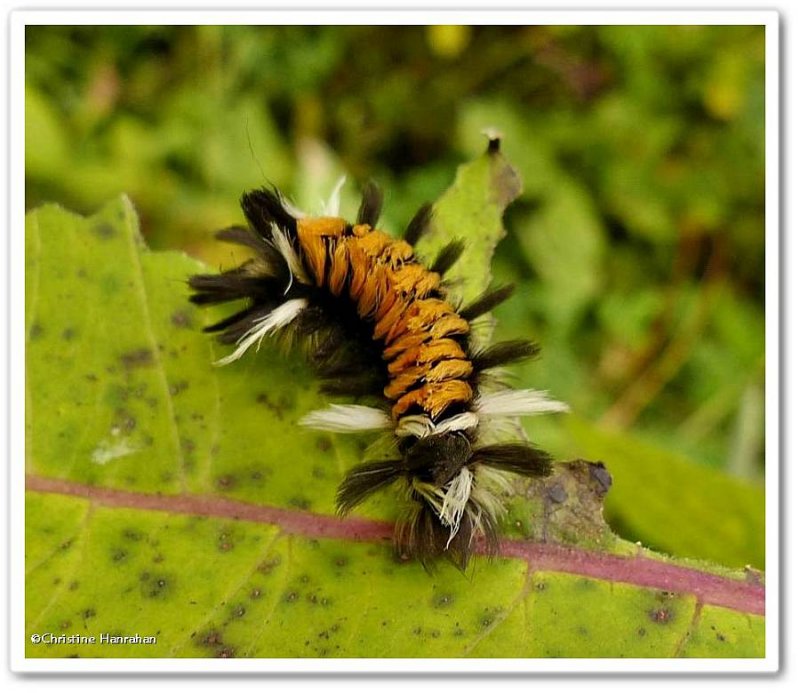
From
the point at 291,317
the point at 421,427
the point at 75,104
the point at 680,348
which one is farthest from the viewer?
the point at 680,348

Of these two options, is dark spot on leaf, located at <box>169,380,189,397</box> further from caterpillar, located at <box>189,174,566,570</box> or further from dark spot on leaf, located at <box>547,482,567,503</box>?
dark spot on leaf, located at <box>547,482,567,503</box>

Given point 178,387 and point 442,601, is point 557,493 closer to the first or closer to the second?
point 442,601

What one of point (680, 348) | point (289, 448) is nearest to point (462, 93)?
point (680, 348)

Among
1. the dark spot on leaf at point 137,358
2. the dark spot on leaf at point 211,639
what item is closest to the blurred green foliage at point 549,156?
the dark spot on leaf at point 137,358

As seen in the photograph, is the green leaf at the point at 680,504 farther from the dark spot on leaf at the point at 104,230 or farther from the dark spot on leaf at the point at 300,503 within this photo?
the dark spot on leaf at the point at 104,230

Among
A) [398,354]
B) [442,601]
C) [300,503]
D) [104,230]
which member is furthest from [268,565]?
[104,230]
